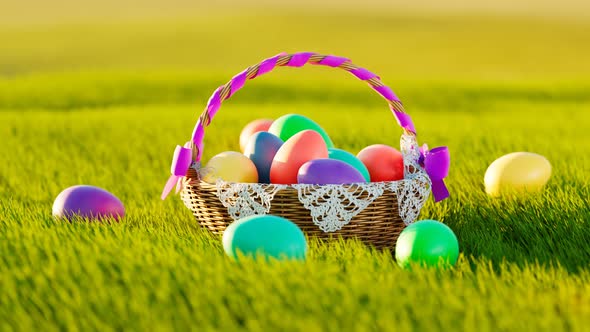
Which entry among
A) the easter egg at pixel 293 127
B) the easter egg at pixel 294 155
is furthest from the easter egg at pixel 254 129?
the easter egg at pixel 294 155

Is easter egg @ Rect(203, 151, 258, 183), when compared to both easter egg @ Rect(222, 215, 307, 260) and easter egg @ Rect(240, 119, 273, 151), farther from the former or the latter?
easter egg @ Rect(240, 119, 273, 151)

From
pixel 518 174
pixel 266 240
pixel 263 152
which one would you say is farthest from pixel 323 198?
pixel 518 174

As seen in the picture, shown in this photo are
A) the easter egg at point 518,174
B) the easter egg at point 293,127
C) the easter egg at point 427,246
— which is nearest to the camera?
the easter egg at point 427,246

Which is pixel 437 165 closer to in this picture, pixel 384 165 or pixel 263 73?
pixel 384 165

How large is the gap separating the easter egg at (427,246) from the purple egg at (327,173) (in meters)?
0.35

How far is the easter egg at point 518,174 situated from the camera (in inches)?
153

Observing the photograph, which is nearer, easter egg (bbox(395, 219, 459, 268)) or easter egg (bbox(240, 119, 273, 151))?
easter egg (bbox(395, 219, 459, 268))

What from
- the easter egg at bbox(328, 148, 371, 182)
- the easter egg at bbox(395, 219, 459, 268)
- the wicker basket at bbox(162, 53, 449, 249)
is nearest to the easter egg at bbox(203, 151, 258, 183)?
the wicker basket at bbox(162, 53, 449, 249)

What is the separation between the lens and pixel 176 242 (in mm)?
2805

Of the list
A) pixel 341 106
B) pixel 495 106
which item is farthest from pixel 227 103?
pixel 495 106

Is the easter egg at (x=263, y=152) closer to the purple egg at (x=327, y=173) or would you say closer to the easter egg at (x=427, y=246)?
the purple egg at (x=327, y=173)

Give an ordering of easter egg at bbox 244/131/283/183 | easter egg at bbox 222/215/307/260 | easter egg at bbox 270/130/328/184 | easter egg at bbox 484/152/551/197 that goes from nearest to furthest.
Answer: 1. easter egg at bbox 222/215/307/260
2. easter egg at bbox 270/130/328/184
3. easter egg at bbox 244/131/283/183
4. easter egg at bbox 484/152/551/197

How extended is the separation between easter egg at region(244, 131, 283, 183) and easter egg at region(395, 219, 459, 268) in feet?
2.65

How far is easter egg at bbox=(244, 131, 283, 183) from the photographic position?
3326mm
